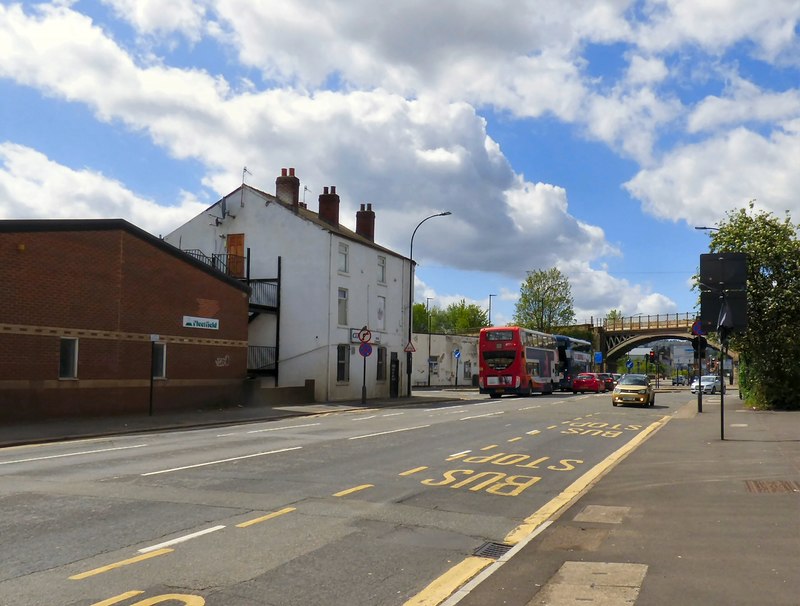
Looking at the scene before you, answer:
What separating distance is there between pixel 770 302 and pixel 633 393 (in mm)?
7923

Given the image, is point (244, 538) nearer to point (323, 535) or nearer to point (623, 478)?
point (323, 535)

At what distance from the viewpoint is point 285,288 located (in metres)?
37.7

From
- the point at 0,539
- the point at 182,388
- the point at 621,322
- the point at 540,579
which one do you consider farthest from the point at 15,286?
→ the point at 621,322

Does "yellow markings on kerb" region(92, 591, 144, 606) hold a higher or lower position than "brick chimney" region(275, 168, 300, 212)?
lower

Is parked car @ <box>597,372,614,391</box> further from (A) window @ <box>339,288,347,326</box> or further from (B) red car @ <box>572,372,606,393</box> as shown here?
(A) window @ <box>339,288,347,326</box>

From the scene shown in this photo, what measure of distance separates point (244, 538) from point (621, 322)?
9212cm

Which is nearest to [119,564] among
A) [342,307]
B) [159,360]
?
[159,360]

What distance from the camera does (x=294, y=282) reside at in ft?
123

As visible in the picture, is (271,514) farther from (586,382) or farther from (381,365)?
(586,382)

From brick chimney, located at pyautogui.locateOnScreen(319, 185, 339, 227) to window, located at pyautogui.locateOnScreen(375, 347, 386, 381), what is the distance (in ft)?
23.9

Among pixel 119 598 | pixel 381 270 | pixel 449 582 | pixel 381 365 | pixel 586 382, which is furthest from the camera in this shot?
pixel 586 382

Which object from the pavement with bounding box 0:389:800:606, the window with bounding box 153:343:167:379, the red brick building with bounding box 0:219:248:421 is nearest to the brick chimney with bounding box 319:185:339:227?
the red brick building with bounding box 0:219:248:421

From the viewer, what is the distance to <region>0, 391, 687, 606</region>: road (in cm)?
622

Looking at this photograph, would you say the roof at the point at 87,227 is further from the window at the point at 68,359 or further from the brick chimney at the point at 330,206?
the brick chimney at the point at 330,206
